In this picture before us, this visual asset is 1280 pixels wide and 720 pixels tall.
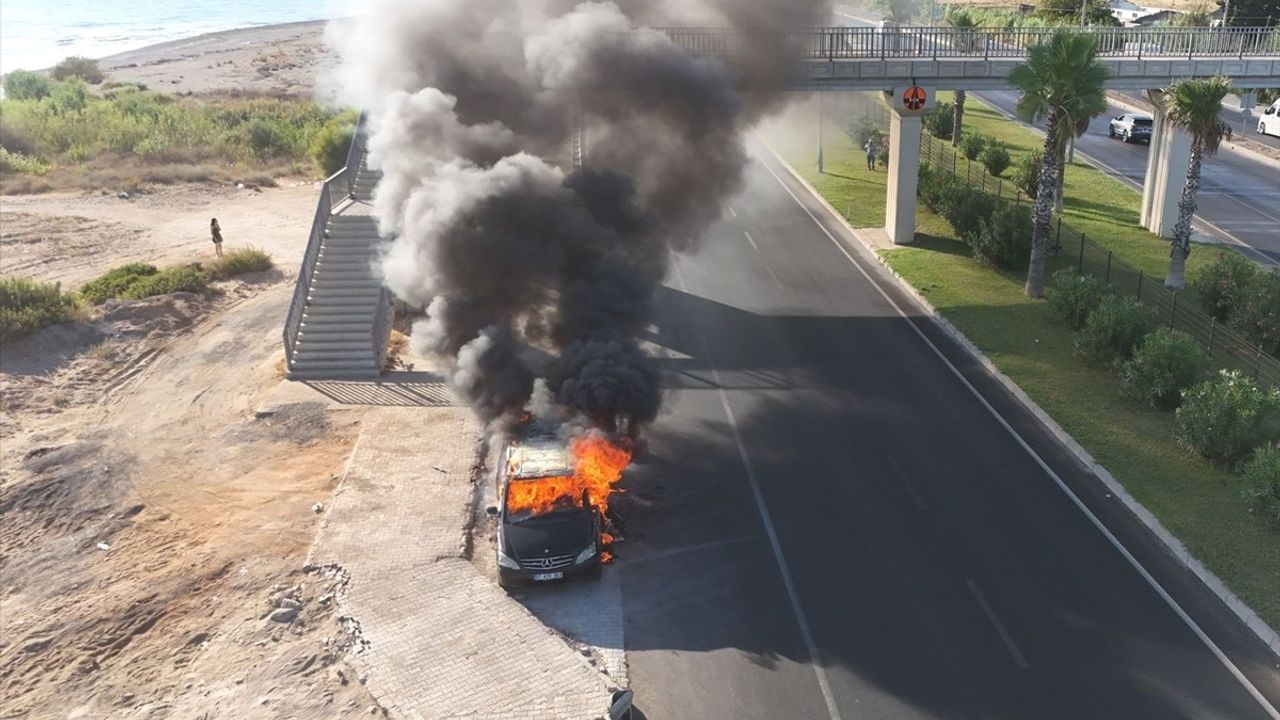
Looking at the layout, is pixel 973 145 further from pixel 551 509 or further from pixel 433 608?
pixel 433 608

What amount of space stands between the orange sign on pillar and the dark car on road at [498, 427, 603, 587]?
18036 millimetres

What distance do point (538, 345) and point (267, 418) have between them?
6.05 meters

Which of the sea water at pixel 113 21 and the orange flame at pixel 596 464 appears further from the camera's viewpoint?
the sea water at pixel 113 21

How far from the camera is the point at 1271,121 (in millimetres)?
46938

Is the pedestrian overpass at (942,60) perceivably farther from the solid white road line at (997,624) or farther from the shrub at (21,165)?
the shrub at (21,165)

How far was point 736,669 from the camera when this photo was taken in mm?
13133

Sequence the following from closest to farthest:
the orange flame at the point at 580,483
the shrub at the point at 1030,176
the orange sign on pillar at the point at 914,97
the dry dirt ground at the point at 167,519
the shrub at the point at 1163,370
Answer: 1. the dry dirt ground at the point at 167,519
2. the orange flame at the point at 580,483
3. the shrub at the point at 1163,370
4. the orange sign on pillar at the point at 914,97
5. the shrub at the point at 1030,176

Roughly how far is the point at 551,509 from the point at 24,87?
2642 inches

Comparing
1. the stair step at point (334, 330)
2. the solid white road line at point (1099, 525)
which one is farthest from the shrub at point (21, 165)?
the solid white road line at point (1099, 525)

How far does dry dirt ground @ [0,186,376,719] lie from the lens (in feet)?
43.8

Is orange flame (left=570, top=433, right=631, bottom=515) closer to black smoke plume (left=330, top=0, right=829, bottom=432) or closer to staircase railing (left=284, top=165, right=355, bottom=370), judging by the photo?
black smoke plume (left=330, top=0, right=829, bottom=432)

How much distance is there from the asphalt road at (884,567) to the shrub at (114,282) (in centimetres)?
1639

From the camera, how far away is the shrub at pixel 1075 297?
24266mm

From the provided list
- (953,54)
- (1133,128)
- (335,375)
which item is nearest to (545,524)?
(335,375)
